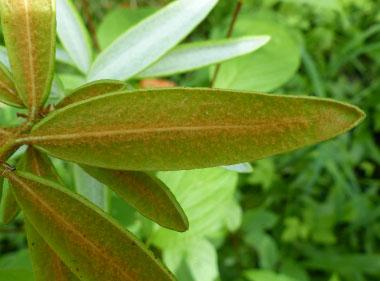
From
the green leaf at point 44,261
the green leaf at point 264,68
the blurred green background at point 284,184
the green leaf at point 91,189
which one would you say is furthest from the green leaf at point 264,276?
the green leaf at point 44,261

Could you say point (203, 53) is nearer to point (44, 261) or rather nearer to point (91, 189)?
point (91, 189)

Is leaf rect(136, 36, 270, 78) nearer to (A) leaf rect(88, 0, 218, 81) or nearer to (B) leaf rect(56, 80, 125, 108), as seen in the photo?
(A) leaf rect(88, 0, 218, 81)

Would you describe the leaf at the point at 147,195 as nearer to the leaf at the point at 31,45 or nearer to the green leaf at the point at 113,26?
the leaf at the point at 31,45

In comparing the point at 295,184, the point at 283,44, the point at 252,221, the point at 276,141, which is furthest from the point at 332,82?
the point at 276,141

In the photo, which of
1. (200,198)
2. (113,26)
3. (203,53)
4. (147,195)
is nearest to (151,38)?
(203,53)

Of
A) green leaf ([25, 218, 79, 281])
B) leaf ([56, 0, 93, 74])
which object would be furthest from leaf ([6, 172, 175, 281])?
leaf ([56, 0, 93, 74])

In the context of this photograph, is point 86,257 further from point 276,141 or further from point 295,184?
point 295,184
